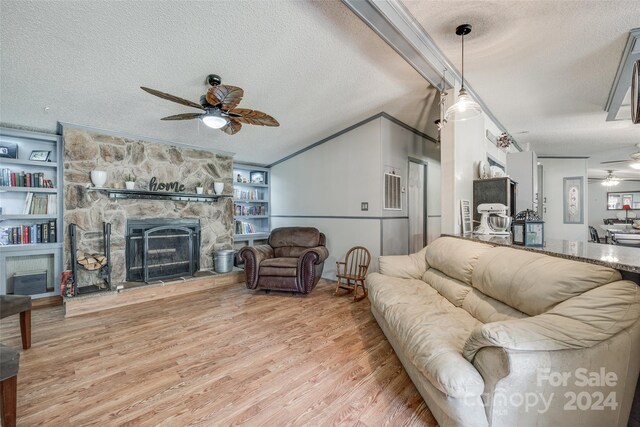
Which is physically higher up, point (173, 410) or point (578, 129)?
point (578, 129)

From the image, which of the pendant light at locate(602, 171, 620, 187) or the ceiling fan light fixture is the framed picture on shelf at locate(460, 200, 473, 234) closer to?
the ceiling fan light fixture

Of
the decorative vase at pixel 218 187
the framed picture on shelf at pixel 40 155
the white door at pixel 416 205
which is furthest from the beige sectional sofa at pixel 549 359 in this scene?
the framed picture on shelf at pixel 40 155

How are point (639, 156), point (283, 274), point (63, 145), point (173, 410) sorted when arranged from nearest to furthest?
1. point (173, 410)
2. point (63, 145)
3. point (283, 274)
4. point (639, 156)

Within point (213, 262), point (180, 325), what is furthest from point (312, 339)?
point (213, 262)

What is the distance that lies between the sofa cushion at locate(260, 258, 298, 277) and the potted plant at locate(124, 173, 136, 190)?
2164 millimetres

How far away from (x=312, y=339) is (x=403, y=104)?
11.2 ft

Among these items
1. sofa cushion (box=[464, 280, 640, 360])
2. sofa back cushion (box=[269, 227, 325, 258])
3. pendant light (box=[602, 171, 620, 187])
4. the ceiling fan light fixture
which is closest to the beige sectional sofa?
sofa cushion (box=[464, 280, 640, 360])

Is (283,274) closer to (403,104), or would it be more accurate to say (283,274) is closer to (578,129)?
(403,104)

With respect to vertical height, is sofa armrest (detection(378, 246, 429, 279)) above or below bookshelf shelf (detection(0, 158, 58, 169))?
below

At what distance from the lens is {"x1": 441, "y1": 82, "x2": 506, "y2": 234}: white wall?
3.12 m

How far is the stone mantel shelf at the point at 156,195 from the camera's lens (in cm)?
367

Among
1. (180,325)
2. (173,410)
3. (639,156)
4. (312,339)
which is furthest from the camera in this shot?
(639,156)

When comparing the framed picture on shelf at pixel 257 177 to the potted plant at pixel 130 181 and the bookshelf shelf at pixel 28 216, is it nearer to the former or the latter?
the potted plant at pixel 130 181

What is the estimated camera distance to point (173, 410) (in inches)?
63.5
